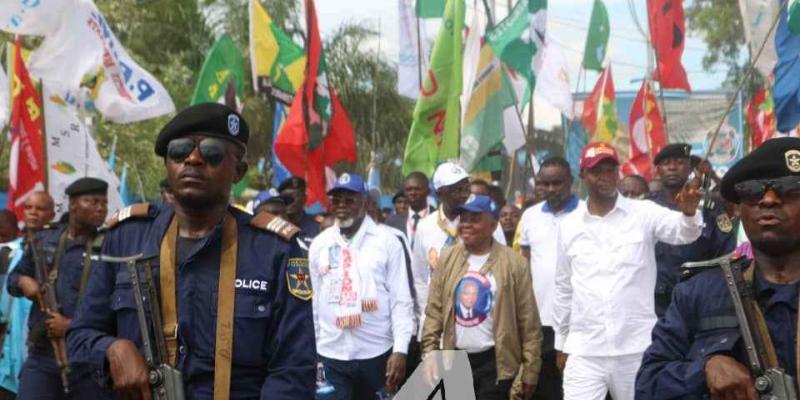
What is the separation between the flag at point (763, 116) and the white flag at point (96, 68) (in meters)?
6.72

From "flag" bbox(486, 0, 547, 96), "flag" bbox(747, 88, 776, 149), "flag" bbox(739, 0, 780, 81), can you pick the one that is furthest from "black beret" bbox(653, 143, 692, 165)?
"flag" bbox(486, 0, 547, 96)

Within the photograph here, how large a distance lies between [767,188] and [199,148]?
1780 mm

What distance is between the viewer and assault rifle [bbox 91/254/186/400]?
416 cm

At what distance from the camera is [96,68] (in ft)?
43.4

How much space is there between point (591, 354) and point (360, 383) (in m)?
1.95

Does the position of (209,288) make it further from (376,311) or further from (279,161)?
(279,161)

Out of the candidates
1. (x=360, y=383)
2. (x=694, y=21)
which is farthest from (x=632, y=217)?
(x=694, y=21)

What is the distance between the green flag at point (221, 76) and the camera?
16.0m

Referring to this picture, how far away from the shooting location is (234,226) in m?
4.47

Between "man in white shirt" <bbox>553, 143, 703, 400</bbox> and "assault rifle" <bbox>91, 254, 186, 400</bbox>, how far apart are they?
13.4 feet

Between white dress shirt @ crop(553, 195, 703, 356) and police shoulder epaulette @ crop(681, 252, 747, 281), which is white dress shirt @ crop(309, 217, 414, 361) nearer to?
white dress shirt @ crop(553, 195, 703, 356)

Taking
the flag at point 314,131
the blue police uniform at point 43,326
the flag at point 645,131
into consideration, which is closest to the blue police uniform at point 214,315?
the blue police uniform at point 43,326

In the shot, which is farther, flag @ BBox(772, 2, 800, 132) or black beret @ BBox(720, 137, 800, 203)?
flag @ BBox(772, 2, 800, 132)

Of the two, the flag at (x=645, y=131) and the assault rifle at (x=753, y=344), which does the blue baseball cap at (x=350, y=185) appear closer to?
the assault rifle at (x=753, y=344)
